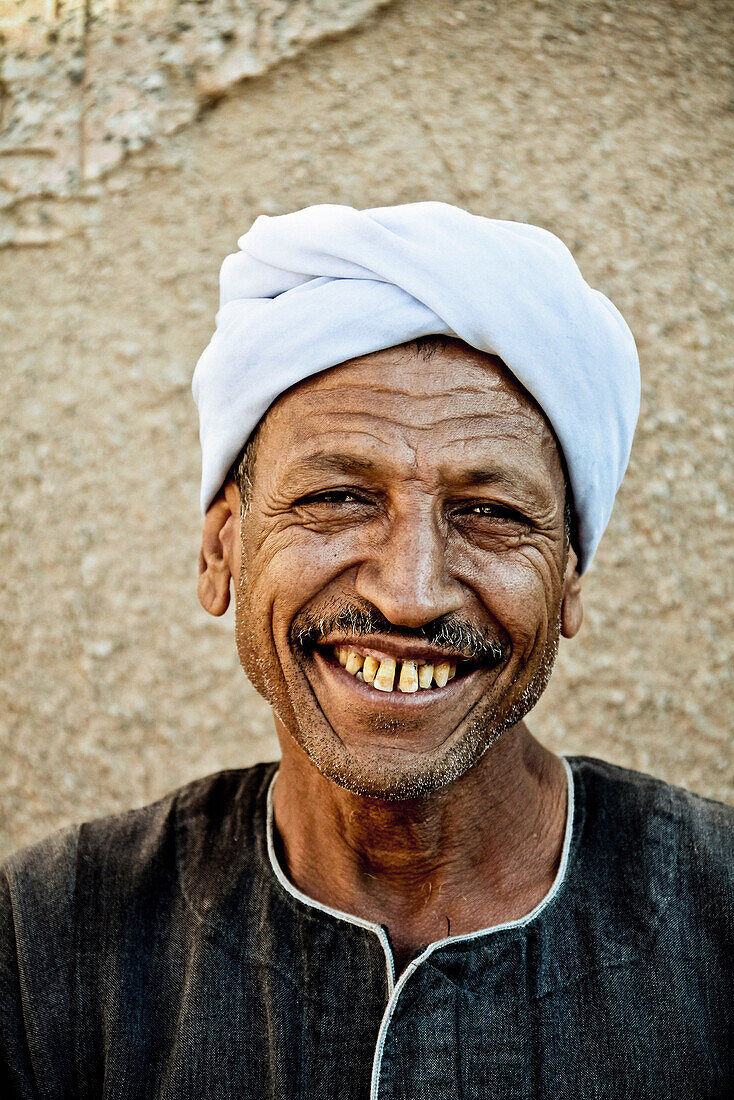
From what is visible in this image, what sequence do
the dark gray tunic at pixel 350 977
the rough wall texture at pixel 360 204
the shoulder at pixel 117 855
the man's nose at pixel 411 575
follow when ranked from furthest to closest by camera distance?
the rough wall texture at pixel 360 204, the shoulder at pixel 117 855, the dark gray tunic at pixel 350 977, the man's nose at pixel 411 575

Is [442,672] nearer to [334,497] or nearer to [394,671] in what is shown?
[394,671]

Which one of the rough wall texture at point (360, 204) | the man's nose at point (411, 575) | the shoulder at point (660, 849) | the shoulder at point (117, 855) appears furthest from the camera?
the rough wall texture at point (360, 204)

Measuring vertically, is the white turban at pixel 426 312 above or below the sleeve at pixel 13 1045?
above

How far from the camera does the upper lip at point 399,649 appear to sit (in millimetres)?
1604

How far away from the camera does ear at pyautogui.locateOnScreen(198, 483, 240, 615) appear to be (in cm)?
195

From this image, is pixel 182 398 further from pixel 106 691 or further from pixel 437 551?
pixel 437 551

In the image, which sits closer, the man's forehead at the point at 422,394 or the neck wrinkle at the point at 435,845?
the man's forehead at the point at 422,394

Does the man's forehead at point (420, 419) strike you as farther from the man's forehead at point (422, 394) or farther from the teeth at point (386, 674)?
the teeth at point (386, 674)

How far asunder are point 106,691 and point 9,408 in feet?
2.56

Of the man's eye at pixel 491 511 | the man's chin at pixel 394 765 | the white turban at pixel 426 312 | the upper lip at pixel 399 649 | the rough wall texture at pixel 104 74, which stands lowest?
the man's chin at pixel 394 765

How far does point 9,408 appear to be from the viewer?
8.90 ft

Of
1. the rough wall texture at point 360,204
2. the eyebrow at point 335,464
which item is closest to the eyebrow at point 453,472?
the eyebrow at point 335,464

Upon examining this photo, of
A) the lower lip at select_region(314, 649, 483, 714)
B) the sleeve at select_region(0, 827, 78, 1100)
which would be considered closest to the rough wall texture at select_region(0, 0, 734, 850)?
the sleeve at select_region(0, 827, 78, 1100)

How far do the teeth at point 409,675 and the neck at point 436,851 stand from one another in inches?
10.3
